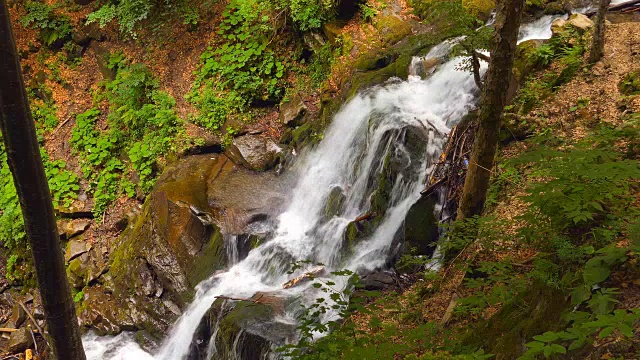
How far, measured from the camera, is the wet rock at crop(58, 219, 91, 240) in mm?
9578

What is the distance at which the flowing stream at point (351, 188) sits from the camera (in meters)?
6.75

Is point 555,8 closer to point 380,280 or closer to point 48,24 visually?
point 380,280

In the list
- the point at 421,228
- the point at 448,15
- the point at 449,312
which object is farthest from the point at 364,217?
the point at 448,15

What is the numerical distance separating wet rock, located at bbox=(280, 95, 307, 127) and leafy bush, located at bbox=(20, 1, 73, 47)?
20.7ft

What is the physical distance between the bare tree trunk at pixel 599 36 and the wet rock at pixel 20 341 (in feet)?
31.5

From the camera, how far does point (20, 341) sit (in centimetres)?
834

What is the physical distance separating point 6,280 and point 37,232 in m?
8.63

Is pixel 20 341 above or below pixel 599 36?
below

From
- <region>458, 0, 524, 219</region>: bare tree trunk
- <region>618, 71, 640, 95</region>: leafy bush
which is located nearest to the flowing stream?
<region>618, 71, 640, 95</region>: leafy bush

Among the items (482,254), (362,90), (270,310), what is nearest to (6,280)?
(270,310)

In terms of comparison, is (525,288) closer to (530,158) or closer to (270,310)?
(530,158)

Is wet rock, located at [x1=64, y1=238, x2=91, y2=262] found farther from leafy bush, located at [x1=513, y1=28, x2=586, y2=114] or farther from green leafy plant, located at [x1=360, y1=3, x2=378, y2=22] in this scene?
leafy bush, located at [x1=513, y1=28, x2=586, y2=114]

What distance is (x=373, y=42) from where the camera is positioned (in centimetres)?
940

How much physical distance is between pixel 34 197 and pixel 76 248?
7686mm
